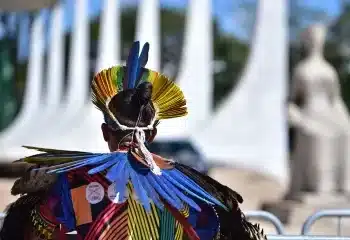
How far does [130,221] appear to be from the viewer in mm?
2297

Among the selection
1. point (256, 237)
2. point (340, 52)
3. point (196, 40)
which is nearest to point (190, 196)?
point (256, 237)

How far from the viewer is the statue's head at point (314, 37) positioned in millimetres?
11102

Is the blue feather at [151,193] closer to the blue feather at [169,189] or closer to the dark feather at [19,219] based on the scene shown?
the blue feather at [169,189]

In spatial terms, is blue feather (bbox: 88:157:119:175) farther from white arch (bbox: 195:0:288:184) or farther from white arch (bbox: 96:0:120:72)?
white arch (bbox: 96:0:120:72)

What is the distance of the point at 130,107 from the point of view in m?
2.36

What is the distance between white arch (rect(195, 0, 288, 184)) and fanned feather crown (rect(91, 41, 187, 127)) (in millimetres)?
16983

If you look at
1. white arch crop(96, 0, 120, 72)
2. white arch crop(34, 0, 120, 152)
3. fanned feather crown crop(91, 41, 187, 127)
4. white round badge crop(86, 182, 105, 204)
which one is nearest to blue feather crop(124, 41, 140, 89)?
fanned feather crown crop(91, 41, 187, 127)

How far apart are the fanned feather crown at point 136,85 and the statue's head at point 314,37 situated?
895cm

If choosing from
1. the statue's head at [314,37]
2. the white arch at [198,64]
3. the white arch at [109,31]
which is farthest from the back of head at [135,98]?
the white arch at [109,31]

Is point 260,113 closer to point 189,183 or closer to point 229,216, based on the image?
point 229,216

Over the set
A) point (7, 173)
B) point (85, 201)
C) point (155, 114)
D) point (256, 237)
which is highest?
point (155, 114)

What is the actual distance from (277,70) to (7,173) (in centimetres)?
747

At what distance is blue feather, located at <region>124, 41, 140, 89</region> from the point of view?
7.91ft

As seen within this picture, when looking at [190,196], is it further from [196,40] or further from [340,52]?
[340,52]
